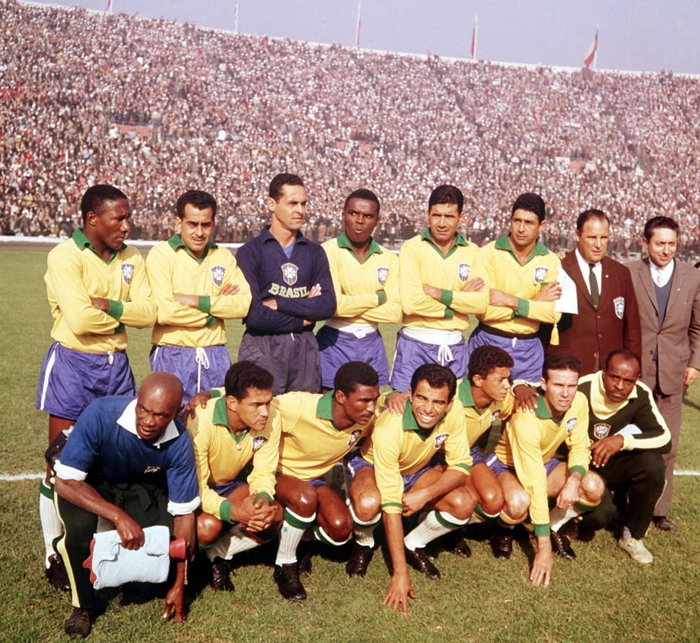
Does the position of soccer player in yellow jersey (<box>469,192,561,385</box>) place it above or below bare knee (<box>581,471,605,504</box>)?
above

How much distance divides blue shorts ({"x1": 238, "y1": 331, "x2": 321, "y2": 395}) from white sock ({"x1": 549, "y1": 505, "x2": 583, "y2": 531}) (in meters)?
1.78

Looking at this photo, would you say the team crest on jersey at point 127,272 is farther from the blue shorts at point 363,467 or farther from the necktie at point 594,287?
the necktie at point 594,287

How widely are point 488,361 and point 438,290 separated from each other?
0.80 metres

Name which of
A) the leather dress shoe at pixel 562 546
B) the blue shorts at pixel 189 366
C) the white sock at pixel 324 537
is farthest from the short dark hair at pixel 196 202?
the leather dress shoe at pixel 562 546

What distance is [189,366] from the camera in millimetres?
4711

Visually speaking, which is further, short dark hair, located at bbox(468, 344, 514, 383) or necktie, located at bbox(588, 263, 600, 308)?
necktie, located at bbox(588, 263, 600, 308)

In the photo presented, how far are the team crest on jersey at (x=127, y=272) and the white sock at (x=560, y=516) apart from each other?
3029mm

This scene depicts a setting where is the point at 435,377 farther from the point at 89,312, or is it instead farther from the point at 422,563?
the point at 89,312

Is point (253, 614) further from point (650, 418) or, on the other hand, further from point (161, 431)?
point (650, 418)

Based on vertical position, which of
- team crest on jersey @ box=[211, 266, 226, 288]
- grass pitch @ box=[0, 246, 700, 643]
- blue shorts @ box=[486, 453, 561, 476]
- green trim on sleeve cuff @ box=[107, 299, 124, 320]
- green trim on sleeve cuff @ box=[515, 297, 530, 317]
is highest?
team crest on jersey @ box=[211, 266, 226, 288]

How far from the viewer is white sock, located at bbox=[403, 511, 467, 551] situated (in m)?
4.37

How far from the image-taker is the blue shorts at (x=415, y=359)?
532 centimetres

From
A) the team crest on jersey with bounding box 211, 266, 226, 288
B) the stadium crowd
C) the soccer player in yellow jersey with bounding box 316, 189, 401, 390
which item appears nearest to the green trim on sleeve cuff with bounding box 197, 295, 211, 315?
the team crest on jersey with bounding box 211, 266, 226, 288

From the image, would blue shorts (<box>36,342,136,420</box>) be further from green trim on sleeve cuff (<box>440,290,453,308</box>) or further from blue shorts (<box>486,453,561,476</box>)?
blue shorts (<box>486,453,561,476</box>)
